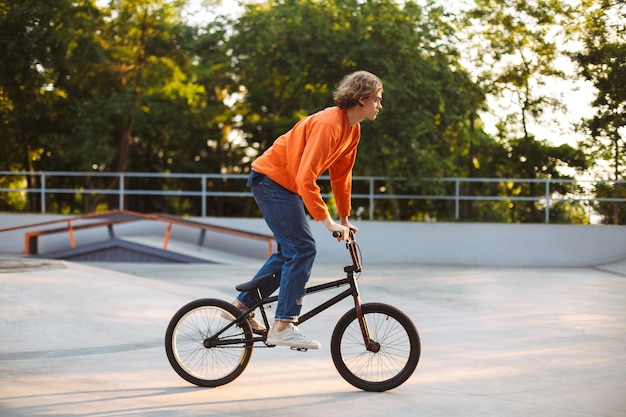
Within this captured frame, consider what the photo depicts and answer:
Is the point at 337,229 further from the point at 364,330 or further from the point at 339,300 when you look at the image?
the point at 364,330

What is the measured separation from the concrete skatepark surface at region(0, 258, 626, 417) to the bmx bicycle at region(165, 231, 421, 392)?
4.7 inches

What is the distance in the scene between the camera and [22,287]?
874cm

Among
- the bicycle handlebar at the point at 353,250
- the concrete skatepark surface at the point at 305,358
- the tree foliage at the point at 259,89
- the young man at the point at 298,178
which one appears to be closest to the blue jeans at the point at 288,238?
the young man at the point at 298,178

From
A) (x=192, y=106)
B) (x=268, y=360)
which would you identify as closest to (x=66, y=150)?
(x=192, y=106)

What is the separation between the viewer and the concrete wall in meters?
18.0

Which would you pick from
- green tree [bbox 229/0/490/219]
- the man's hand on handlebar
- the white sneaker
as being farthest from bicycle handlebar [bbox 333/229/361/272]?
green tree [bbox 229/0/490/219]

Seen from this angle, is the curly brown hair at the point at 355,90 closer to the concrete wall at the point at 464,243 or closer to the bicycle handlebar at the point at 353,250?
the bicycle handlebar at the point at 353,250

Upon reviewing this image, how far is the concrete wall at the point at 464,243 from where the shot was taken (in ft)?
59.1

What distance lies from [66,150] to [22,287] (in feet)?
45.6

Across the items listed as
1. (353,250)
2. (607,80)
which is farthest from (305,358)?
(607,80)

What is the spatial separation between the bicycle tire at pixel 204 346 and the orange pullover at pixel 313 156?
92cm

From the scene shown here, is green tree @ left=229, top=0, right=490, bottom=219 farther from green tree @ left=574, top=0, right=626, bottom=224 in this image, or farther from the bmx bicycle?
the bmx bicycle

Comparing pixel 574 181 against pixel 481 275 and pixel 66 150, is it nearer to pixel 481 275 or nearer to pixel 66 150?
pixel 481 275

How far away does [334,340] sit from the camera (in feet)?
18.6
